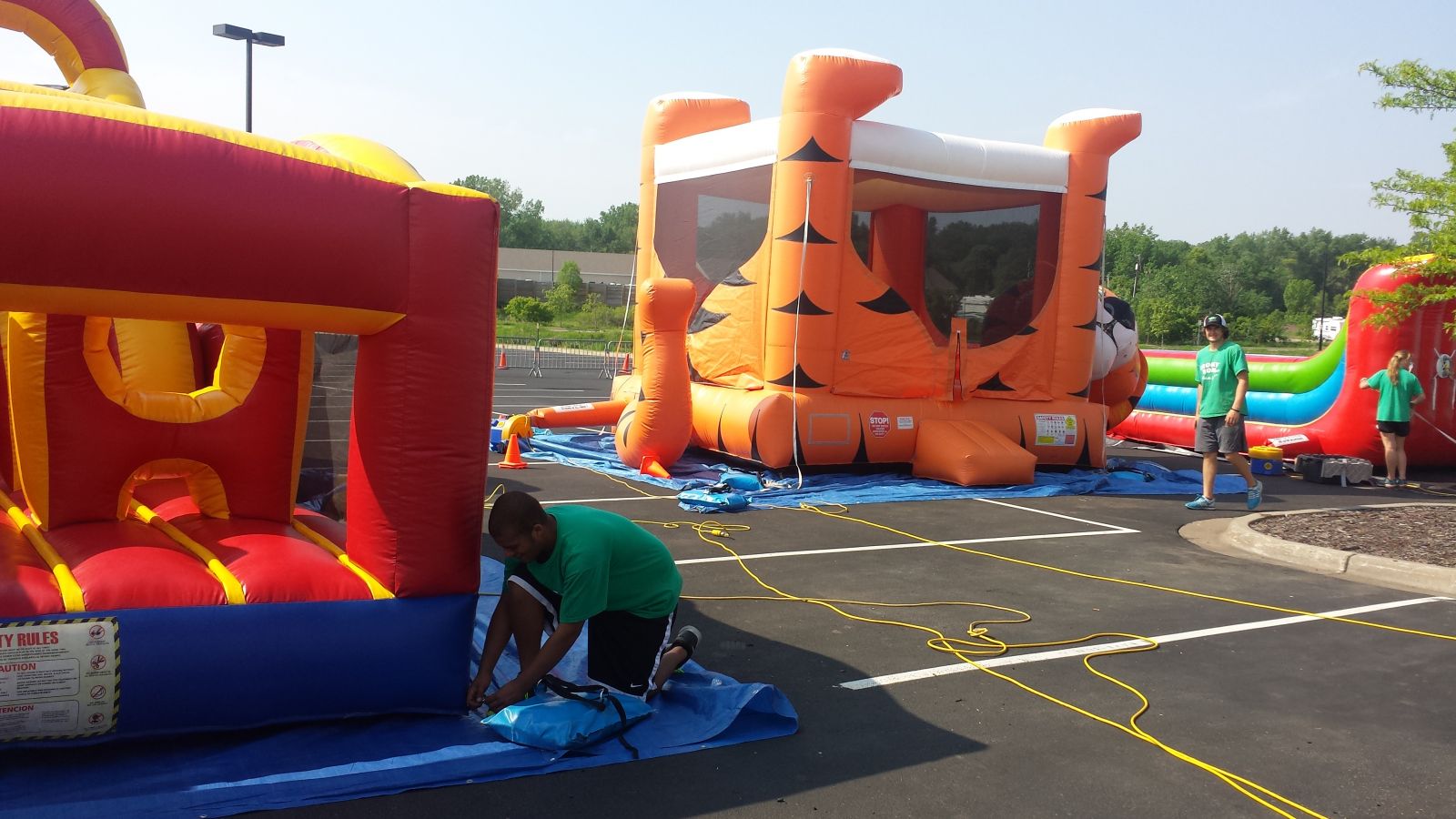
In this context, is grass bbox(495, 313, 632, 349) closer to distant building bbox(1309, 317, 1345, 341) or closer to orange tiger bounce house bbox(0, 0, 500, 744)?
orange tiger bounce house bbox(0, 0, 500, 744)

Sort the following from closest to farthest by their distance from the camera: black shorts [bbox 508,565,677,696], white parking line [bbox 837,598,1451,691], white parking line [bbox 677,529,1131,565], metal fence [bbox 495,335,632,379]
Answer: black shorts [bbox 508,565,677,696] → white parking line [bbox 837,598,1451,691] → white parking line [bbox 677,529,1131,565] → metal fence [bbox 495,335,632,379]

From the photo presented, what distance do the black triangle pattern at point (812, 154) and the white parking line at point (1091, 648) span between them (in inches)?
234

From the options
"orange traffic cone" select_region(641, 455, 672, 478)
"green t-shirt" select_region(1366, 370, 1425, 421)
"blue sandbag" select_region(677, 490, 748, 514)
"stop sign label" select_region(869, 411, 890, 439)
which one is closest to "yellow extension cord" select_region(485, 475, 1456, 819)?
"blue sandbag" select_region(677, 490, 748, 514)

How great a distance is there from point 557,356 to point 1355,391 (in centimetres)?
2677

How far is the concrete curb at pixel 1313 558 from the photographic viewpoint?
6746mm

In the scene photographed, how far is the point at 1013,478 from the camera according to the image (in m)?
10.6

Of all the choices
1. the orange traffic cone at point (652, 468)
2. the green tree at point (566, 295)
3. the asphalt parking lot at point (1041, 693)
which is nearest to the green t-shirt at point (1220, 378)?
the asphalt parking lot at point (1041, 693)

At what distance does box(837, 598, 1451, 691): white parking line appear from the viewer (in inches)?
184

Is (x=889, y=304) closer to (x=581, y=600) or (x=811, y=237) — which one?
(x=811, y=237)

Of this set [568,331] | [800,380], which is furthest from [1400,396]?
[568,331]

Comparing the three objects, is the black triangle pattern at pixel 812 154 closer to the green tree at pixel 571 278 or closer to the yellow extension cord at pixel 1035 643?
the yellow extension cord at pixel 1035 643

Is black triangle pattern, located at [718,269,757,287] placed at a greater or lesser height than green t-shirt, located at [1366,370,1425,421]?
greater

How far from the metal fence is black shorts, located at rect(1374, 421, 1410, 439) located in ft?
57.9

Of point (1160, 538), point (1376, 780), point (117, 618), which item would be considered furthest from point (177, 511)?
point (1160, 538)
